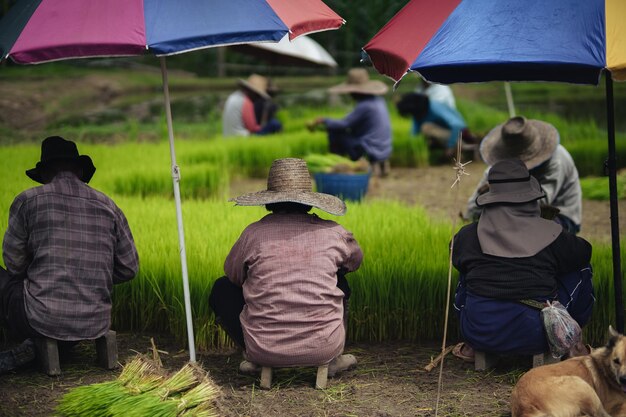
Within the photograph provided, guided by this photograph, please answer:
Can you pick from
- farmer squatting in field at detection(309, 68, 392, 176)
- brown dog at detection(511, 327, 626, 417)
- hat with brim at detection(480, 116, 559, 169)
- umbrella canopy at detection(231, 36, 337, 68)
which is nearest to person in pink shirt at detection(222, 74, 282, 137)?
umbrella canopy at detection(231, 36, 337, 68)

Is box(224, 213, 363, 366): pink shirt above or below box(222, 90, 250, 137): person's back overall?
below

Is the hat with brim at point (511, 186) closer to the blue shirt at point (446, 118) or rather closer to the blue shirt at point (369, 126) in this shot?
the blue shirt at point (369, 126)

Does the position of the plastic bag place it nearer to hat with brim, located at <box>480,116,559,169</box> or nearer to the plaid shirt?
hat with brim, located at <box>480,116,559,169</box>

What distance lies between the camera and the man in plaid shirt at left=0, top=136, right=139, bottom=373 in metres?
4.45

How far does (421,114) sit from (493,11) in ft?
25.9

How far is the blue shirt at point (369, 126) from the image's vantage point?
1034 centimetres

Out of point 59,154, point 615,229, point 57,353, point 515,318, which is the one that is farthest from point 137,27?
point 615,229

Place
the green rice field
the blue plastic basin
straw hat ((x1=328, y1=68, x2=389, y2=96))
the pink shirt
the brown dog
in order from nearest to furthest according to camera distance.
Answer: the brown dog < the pink shirt < the green rice field < the blue plastic basin < straw hat ((x1=328, y1=68, x2=389, y2=96))

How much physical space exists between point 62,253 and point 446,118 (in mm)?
7737

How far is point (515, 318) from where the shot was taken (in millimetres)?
4340

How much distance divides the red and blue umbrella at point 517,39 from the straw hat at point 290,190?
624 millimetres

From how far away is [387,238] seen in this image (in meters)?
5.88

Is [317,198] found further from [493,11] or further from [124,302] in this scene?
[124,302]

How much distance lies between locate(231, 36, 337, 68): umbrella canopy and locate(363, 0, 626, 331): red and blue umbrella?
6.63 meters
